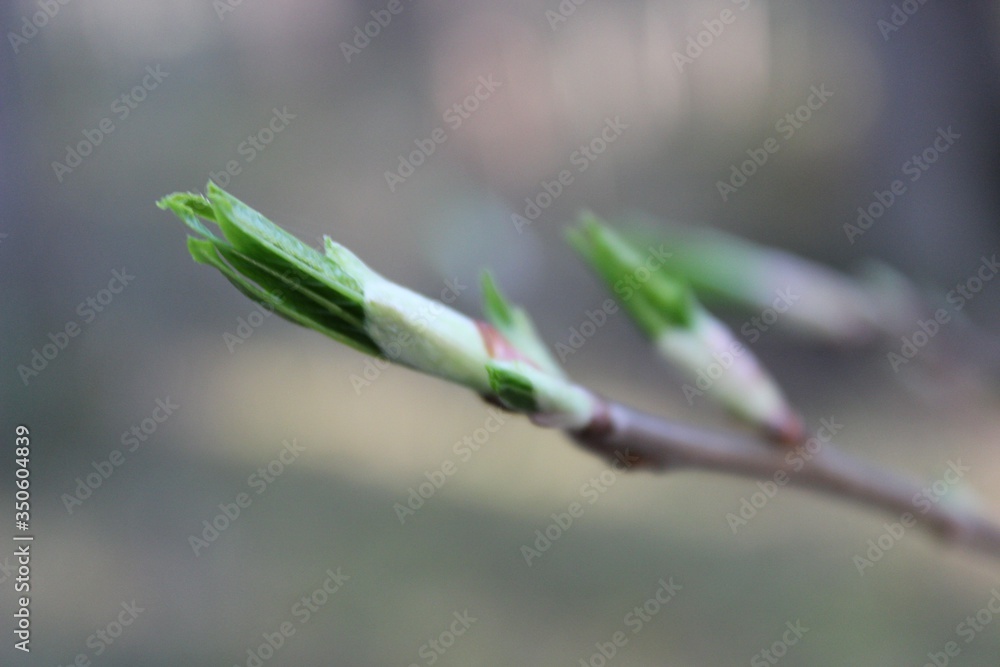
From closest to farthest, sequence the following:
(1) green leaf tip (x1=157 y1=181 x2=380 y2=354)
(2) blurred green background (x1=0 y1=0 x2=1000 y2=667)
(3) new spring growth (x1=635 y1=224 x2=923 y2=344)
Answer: (1) green leaf tip (x1=157 y1=181 x2=380 y2=354) < (3) new spring growth (x1=635 y1=224 x2=923 y2=344) < (2) blurred green background (x1=0 y1=0 x2=1000 y2=667)

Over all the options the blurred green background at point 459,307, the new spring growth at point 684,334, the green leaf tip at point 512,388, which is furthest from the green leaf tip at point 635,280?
the blurred green background at point 459,307

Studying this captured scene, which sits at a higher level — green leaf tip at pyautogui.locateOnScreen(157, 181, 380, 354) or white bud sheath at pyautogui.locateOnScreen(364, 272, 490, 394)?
white bud sheath at pyautogui.locateOnScreen(364, 272, 490, 394)

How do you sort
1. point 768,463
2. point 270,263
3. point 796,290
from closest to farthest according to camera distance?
point 270,263 → point 768,463 → point 796,290

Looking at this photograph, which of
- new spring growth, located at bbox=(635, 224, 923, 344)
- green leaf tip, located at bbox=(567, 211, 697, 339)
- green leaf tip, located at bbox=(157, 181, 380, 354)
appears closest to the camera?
green leaf tip, located at bbox=(157, 181, 380, 354)

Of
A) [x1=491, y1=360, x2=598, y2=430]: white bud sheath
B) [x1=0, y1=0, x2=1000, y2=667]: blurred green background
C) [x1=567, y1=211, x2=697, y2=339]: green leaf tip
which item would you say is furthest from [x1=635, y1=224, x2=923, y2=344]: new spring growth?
[x1=0, y1=0, x2=1000, y2=667]: blurred green background

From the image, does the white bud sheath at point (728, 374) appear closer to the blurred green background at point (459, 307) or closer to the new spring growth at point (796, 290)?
the new spring growth at point (796, 290)

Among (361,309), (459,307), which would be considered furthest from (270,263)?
(459,307)

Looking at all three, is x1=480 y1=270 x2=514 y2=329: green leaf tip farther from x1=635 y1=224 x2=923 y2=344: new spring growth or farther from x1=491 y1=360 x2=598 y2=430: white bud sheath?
x1=635 y1=224 x2=923 y2=344: new spring growth

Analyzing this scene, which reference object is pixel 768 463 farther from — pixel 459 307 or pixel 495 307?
pixel 459 307
